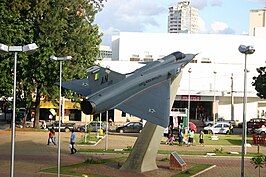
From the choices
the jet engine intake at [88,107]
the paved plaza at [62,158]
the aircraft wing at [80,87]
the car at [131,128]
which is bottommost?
the paved plaza at [62,158]

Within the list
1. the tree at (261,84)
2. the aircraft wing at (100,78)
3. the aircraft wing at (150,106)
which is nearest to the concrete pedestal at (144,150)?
the aircraft wing at (150,106)

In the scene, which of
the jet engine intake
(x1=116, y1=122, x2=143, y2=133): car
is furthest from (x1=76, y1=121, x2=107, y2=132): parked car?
the jet engine intake

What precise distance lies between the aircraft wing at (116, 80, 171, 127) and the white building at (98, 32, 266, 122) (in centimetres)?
5416

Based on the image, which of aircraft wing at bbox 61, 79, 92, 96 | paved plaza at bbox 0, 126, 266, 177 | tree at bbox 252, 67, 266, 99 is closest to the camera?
aircraft wing at bbox 61, 79, 92, 96

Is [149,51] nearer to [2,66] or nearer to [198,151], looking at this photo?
[2,66]

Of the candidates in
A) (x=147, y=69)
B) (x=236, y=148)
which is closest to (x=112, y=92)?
(x=147, y=69)

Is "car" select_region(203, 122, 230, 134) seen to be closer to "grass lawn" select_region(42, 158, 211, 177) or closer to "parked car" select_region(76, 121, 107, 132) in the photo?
"parked car" select_region(76, 121, 107, 132)

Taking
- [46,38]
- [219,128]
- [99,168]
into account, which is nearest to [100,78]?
[99,168]

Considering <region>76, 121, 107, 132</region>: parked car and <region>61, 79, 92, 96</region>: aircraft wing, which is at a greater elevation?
<region>61, 79, 92, 96</region>: aircraft wing

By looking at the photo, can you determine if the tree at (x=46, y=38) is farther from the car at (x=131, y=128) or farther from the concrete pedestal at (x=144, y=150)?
the concrete pedestal at (x=144, y=150)

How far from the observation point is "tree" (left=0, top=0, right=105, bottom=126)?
4941 cm

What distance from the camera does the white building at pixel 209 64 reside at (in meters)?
79.9

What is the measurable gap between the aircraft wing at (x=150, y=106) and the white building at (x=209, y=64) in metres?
54.2

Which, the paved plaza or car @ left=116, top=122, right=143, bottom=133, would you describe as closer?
the paved plaza
